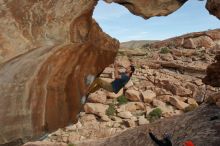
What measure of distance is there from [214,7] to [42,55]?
4.16 metres

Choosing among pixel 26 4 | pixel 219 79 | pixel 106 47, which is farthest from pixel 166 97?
pixel 26 4

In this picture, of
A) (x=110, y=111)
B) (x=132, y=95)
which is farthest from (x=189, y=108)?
(x=110, y=111)

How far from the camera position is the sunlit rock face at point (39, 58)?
970 cm

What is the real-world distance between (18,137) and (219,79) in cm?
694

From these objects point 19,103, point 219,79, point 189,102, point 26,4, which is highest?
point 26,4

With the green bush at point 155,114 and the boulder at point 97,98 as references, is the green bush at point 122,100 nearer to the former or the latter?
the boulder at point 97,98

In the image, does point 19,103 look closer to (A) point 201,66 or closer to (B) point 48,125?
(B) point 48,125

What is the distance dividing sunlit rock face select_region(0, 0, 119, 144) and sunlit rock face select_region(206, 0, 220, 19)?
9.02ft

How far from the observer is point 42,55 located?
1002 centimetres

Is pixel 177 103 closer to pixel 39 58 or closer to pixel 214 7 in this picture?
pixel 214 7

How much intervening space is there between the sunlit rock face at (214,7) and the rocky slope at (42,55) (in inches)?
2.0

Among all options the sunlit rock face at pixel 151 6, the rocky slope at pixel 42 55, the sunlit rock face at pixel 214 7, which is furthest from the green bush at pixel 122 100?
the sunlit rock face at pixel 151 6

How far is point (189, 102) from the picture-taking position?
38438 millimetres

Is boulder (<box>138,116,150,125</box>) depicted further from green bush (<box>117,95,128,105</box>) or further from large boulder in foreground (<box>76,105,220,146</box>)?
large boulder in foreground (<box>76,105,220,146</box>)
